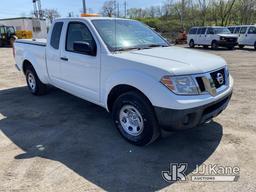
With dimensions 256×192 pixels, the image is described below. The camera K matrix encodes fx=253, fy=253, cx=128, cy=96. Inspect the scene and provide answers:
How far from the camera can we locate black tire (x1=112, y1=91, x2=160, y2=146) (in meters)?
3.46

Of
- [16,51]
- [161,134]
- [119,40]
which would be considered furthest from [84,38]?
[16,51]

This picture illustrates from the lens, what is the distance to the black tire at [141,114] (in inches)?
136

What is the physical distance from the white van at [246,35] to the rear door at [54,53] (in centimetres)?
1874

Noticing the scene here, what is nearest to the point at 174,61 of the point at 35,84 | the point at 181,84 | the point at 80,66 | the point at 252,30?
the point at 181,84

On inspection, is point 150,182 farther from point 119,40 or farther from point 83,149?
point 119,40

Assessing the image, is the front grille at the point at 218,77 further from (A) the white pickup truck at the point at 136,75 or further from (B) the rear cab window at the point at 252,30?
(B) the rear cab window at the point at 252,30

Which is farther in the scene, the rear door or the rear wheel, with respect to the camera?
the rear wheel

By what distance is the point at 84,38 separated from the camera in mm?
4492

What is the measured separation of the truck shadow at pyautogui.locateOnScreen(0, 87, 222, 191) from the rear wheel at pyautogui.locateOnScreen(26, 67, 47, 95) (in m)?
1.06

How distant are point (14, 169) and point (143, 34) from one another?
312 centimetres

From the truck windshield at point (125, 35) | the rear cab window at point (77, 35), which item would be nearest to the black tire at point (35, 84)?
the rear cab window at point (77, 35)

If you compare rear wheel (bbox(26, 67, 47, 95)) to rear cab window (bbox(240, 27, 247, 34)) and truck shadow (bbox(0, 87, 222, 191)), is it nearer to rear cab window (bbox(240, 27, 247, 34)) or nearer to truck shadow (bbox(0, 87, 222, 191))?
truck shadow (bbox(0, 87, 222, 191))

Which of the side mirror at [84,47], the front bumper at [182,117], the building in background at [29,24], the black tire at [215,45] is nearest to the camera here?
the front bumper at [182,117]

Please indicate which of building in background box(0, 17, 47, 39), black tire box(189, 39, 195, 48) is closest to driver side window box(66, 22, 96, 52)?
black tire box(189, 39, 195, 48)
